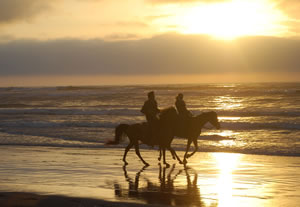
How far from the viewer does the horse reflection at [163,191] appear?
8352mm

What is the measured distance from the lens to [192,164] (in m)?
13.5

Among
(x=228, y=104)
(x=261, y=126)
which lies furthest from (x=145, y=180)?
(x=228, y=104)

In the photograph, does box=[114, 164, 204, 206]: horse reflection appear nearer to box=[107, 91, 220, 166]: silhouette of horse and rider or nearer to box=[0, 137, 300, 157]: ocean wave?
box=[107, 91, 220, 166]: silhouette of horse and rider

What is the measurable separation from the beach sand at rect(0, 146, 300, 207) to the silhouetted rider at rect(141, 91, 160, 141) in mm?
1149

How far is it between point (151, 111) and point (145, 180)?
312 cm

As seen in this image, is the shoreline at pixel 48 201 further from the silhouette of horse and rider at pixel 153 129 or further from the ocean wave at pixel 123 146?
the ocean wave at pixel 123 146

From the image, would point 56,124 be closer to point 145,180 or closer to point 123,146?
point 123,146

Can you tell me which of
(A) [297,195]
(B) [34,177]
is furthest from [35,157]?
(A) [297,195]

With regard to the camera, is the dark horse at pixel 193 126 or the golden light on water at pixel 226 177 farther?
the dark horse at pixel 193 126

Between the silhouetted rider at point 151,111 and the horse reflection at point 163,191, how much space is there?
2.30 meters

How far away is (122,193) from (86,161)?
4.90 meters

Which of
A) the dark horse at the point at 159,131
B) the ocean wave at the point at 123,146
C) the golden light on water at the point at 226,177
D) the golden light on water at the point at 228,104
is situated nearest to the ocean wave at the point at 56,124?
the ocean wave at the point at 123,146

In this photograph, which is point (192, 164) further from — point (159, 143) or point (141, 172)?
point (141, 172)

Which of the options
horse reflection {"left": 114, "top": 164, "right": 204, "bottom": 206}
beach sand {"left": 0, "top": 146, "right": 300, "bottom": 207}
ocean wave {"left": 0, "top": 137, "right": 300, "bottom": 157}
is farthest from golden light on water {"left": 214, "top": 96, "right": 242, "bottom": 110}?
horse reflection {"left": 114, "top": 164, "right": 204, "bottom": 206}
